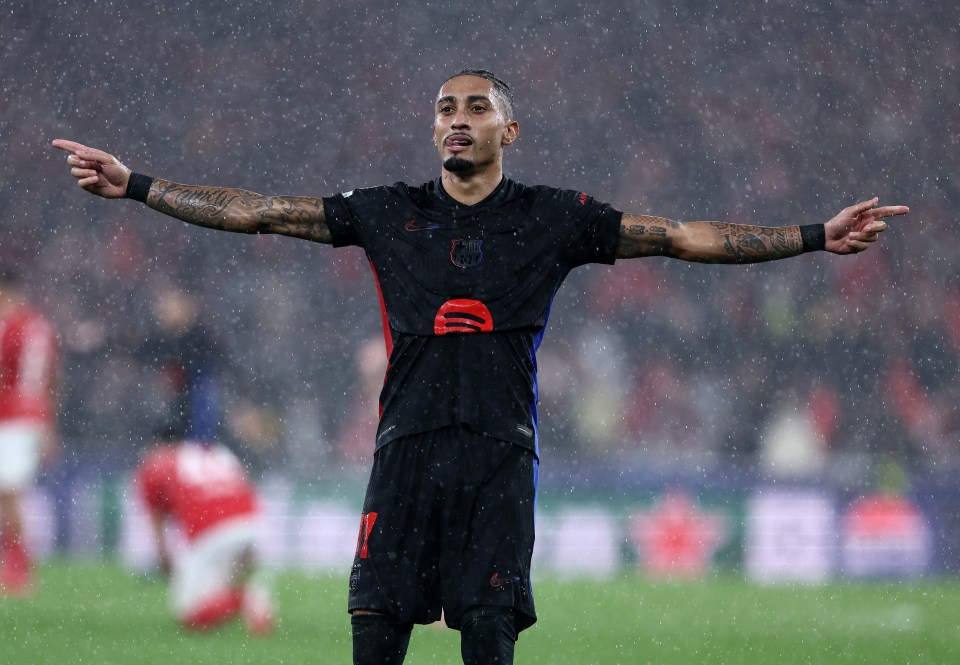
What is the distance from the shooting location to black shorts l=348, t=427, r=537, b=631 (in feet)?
13.7

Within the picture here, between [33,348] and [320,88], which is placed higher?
[320,88]

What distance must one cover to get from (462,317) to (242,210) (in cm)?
81

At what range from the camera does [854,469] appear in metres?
12.9

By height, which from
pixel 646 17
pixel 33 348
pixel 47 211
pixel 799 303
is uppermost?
pixel 646 17

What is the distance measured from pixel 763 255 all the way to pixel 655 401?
36.4 ft

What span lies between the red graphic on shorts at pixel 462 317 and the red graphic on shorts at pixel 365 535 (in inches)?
21.9

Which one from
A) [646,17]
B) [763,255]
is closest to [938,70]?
[646,17]

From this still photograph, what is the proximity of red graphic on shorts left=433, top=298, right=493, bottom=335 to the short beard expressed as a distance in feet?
1.37

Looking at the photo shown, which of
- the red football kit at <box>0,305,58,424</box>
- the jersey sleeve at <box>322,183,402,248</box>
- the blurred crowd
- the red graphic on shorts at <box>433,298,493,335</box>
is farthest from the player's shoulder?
the blurred crowd

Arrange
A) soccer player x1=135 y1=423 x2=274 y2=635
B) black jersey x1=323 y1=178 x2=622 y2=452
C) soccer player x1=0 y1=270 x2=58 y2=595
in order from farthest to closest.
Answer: soccer player x1=0 y1=270 x2=58 y2=595 < soccer player x1=135 y1=423 x2=274 y2=635 < black jersey x1=323 y1=178 x2=622 y2=452

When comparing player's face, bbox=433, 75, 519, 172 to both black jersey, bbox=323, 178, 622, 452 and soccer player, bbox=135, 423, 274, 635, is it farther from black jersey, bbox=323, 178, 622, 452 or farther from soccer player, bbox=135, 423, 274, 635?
soccer player, bbox=135, 423, 274, 635

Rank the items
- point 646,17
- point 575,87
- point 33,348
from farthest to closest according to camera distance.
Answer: point 646,17
point 575,87
point 33,348

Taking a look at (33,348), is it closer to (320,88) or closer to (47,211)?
(47,211)

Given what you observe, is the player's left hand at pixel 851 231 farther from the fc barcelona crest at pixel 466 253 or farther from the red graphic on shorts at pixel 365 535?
the red graphic on shorts at pixel 365 535
